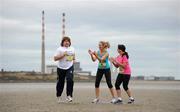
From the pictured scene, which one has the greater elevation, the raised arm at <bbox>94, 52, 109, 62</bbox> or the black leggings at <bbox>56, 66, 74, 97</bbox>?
the raised arm at <bbox>94, 52, 109, 62</bbox>

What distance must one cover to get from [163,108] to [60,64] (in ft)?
10.3

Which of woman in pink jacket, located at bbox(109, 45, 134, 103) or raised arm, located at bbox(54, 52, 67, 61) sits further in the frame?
woman in pink jacket, located at bbox(109, 45, 134, 103)

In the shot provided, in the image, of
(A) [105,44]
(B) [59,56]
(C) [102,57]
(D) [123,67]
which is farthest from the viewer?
(D) [123,67]

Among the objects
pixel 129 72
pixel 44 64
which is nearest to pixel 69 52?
pixel 129 72

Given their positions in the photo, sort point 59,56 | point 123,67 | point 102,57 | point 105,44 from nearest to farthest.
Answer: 1. point 59,56
2. point 102,57
3. point 105,44
4. point 123,67

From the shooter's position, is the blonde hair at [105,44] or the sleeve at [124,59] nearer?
the blonde hair at [105,44]

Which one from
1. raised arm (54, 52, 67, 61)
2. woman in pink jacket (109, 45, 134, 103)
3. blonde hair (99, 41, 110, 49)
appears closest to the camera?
raised arm (54, 52, 67, 61)

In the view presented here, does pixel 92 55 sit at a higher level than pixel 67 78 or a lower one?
higher

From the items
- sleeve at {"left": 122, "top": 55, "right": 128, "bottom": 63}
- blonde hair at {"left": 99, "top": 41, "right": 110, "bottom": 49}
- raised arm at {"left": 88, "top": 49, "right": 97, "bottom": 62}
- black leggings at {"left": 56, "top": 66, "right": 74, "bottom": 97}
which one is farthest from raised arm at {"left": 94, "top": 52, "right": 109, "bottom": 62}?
black leggings at {"left": 56, "top": 66, "right": 74, "bottom": 97}

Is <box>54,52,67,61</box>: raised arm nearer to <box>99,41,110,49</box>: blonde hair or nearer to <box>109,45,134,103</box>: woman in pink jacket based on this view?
<box>99,41,110,49</box>: blonde hair

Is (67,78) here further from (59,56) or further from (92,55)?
(92,55)

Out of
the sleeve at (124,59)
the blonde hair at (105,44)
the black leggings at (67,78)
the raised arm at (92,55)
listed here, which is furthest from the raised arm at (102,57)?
the black leggings at (67,78)

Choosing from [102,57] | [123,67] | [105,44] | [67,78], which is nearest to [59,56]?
[67,78]

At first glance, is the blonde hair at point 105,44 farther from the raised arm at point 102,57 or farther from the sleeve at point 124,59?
the sleeve at point 124,59
